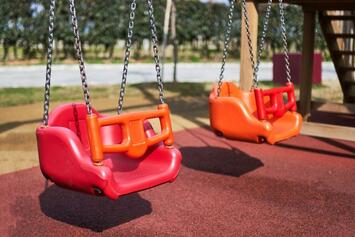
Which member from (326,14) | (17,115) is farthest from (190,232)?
(17,115)

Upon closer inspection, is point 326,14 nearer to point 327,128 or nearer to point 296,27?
point 327,128

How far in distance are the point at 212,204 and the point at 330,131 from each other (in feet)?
7.77

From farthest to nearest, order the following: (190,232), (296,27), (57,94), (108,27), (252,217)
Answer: (296,27) < (108,27) < (57,94) < (252,217) < (190,232)

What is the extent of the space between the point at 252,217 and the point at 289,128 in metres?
1.09

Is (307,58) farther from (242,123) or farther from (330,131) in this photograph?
(242,123)

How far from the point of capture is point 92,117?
295cm

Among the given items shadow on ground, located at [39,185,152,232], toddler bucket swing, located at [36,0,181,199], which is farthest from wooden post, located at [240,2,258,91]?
toddler bucket swing, located at [36,0,181,199]

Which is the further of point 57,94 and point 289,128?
point 57,94

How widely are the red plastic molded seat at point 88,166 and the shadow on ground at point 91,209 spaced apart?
437 millimetres

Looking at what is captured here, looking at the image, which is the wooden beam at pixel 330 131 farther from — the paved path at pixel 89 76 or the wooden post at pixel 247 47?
the paved path at pixel 89 76

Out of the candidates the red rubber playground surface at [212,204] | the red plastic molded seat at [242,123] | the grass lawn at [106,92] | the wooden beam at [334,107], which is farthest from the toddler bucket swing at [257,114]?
the grass lawn at [106,92]

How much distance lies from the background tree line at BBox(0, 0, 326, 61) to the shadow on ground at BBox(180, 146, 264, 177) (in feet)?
38.0

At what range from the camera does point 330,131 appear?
611 cm

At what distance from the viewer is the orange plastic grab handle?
296 centimetres
